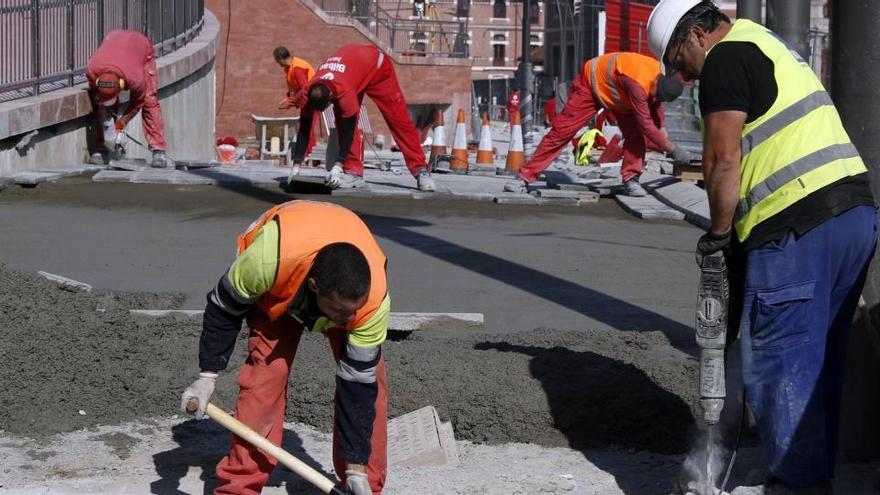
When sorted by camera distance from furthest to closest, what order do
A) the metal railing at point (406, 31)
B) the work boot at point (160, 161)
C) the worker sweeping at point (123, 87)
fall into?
the metal railing at point (406, 31) < the work boot at point (160, 161) < the worker sweeping at point (123, 87)

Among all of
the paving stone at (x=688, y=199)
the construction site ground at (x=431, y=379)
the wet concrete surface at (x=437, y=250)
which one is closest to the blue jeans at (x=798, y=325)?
the construction site ground at (x=431, y=379)

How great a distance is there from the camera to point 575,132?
13672 mm

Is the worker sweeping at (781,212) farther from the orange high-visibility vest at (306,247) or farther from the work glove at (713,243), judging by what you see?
the orange high-visibility vest at (306,247)

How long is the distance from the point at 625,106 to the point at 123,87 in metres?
5.71

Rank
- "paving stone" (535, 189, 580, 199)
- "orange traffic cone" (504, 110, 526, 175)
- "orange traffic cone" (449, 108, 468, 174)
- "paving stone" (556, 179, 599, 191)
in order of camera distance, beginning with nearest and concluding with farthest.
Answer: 1. "paving stone" (535, 189, 580, 199)
2. "paving stone" (556, 179, 599, 191)
3. "orange traffic cone" (449, 108, 468, 174)
4. "orange traffic cone" (504, 110, 526, 175)

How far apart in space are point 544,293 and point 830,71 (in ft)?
10.8

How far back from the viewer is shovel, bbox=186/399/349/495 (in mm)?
4246

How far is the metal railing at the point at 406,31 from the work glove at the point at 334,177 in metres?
19.3

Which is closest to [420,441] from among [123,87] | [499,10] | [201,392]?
[201,392]

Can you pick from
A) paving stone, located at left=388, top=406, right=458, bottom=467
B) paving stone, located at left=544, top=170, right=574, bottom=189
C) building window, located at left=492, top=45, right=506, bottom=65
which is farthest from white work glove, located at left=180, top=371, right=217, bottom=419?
building window, located at left=492, top=45, right=506, bottom=65

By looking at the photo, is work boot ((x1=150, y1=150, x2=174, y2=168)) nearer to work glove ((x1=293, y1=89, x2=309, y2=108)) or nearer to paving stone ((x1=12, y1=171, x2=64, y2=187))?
work glove ((x1=293, y1=89, x2=309, y2=108))

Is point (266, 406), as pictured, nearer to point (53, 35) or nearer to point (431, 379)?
point (431, 379)

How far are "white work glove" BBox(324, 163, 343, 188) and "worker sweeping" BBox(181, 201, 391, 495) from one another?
843cm

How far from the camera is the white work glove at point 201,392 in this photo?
4.33 metres
